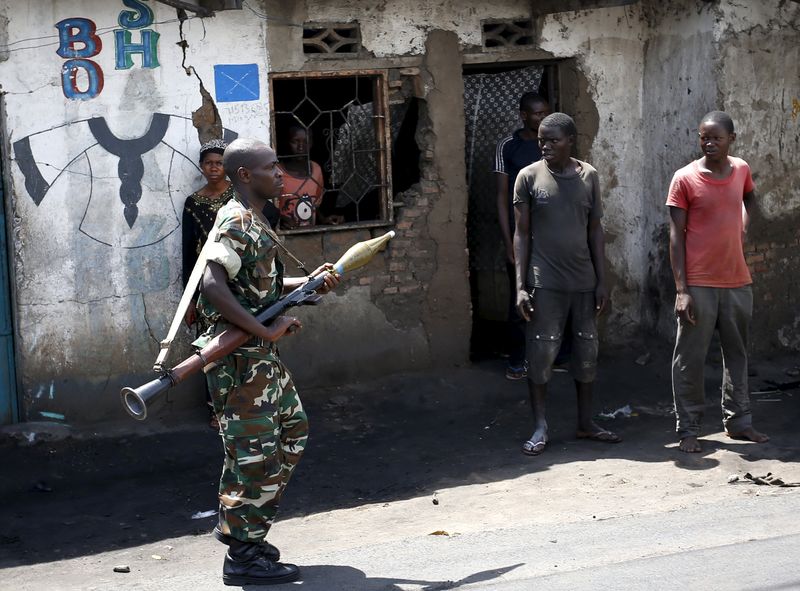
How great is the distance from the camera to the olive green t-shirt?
6934mm

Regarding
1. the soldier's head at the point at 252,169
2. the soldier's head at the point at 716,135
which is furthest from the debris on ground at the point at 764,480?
the soldier's head at the point at 252,169

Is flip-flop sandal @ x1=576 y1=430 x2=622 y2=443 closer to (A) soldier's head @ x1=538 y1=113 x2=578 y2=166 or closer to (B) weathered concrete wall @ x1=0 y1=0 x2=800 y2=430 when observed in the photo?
(A) soldier's head @ x1=538 y1=113 x2=578 y2=166

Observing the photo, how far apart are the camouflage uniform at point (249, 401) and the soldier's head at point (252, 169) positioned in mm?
93

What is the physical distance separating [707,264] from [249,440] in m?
3.21

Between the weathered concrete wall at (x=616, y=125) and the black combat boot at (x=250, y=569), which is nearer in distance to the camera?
the black combat boot at (x=250, y=569)

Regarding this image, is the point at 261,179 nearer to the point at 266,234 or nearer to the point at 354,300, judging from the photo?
the point at 266,234

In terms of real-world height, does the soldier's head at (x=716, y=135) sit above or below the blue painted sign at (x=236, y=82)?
below

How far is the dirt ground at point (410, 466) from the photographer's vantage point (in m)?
6.05

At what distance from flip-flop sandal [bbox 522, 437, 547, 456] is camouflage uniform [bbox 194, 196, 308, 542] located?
2503mm

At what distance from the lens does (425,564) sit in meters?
5.12

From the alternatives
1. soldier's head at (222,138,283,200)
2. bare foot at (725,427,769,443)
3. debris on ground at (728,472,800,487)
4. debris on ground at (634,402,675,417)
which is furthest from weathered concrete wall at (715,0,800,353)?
soldier's head at (222,138,283,200)

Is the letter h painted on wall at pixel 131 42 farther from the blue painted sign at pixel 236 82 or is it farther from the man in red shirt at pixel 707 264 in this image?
the man in red shirt at pixel 707 264

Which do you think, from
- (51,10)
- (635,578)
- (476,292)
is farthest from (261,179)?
(476,292)

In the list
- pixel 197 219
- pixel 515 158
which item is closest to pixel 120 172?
pixel 197 219
